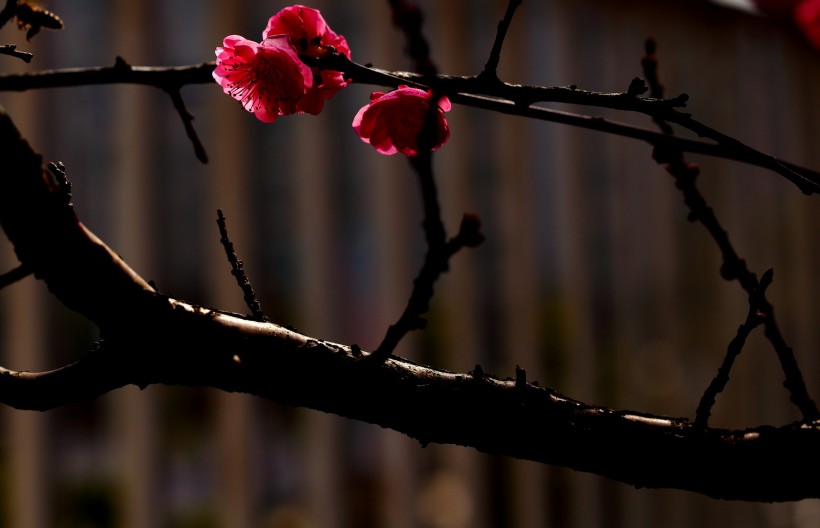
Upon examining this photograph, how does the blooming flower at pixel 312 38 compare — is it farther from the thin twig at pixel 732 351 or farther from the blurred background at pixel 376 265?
the blurred background at pixel 376 265

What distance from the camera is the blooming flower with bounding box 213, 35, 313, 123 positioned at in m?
0.36

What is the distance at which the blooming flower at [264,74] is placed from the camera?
36 cm

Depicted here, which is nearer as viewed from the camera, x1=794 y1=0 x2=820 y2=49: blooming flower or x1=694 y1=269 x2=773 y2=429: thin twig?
x1=694 y1=269 x2=773 y2=429: thin twig

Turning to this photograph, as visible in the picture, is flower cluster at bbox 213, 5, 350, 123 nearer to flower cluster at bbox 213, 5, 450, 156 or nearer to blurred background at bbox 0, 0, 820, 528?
flower cluster at bbox 213, 5, 450, 156

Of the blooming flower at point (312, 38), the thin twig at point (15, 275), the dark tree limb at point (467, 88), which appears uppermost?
the blooming flower at point (312, 38)

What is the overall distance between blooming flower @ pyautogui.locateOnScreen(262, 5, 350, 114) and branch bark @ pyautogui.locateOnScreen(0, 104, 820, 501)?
0.13 m

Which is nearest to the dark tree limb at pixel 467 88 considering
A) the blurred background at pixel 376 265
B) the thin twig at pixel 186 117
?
the thin twig at pixel 186 117

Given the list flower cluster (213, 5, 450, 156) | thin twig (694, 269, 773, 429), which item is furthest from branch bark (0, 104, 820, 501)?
flower cluster (213, 5, 450, 156)

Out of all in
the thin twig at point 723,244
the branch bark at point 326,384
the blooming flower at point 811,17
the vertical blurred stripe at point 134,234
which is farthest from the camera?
the vertical blurred stripe at point 134,234

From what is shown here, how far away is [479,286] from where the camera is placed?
1739 mm

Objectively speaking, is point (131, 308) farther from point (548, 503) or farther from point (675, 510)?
point (675, 510)

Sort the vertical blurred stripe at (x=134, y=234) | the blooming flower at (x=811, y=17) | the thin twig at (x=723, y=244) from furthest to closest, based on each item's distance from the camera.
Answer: the vertical blurred stripe at (x=134, y=234)
the blooming flower at (x=811, y=17)
the thin twig at (x=723, y=244)

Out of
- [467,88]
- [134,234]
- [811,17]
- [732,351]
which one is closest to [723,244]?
[732,351]

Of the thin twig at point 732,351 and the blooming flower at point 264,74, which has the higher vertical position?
the blooming flower at point 264,74
